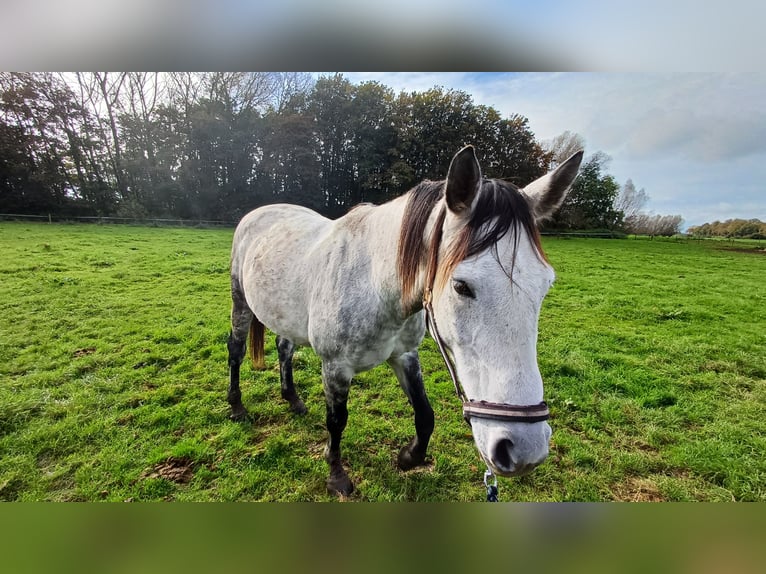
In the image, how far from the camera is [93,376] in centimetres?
197

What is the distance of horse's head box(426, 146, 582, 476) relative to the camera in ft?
1.93

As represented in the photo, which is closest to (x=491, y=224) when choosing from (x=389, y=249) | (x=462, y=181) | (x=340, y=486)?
(x=462, y=181)

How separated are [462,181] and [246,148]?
2.48 metres

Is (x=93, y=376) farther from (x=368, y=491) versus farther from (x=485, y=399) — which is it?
(x=485, y=399)

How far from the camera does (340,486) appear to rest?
4.33ft

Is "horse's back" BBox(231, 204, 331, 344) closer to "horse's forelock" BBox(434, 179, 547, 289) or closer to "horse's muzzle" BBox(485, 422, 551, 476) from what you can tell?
"horse's forelock" BBox(434, 179, 547, 289)

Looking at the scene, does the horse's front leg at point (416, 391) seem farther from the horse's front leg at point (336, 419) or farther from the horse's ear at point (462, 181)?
the horse's ear at point (462, 181)

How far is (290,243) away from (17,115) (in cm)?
233

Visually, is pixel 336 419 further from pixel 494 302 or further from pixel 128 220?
pixel 128 220

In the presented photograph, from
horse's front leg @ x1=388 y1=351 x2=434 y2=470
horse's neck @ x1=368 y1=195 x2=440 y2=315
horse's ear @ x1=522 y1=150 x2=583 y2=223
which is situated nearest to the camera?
horse's ear @ x1=522 y1=150 x2=583 y2=223

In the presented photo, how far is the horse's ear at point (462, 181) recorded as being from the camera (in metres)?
0.64

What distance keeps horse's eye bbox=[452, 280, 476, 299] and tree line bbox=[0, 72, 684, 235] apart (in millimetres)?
1721

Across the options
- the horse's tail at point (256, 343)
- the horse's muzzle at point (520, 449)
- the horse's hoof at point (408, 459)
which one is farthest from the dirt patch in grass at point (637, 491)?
the horse's tail at point (256, 343)

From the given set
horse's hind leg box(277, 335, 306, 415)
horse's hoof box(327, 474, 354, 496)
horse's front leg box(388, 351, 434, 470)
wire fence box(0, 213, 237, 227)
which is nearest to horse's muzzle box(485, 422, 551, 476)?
horse's front leg box(388, 351, 434, 470)
